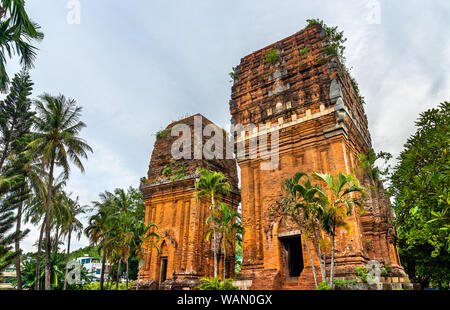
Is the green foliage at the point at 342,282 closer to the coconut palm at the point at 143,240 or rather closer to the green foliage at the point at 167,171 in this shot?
the coconut palm at the point at 143,240

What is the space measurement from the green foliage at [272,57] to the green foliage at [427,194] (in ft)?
21.5

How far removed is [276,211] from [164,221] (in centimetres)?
757

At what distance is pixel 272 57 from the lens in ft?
46.0

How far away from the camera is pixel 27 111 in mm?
19766

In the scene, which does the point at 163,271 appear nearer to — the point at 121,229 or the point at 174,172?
the point at 121,229

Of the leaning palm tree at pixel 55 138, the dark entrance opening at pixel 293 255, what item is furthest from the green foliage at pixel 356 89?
the leaning palm tree at pixel 55 138

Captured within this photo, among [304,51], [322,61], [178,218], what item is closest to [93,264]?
[178,218]

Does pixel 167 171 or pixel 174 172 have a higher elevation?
pixel 167 171

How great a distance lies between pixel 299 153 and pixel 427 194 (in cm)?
456

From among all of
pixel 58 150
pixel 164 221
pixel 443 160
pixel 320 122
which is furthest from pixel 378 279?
pixel 58 150

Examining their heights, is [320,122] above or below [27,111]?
below

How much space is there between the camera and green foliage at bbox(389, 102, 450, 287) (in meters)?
7.42
